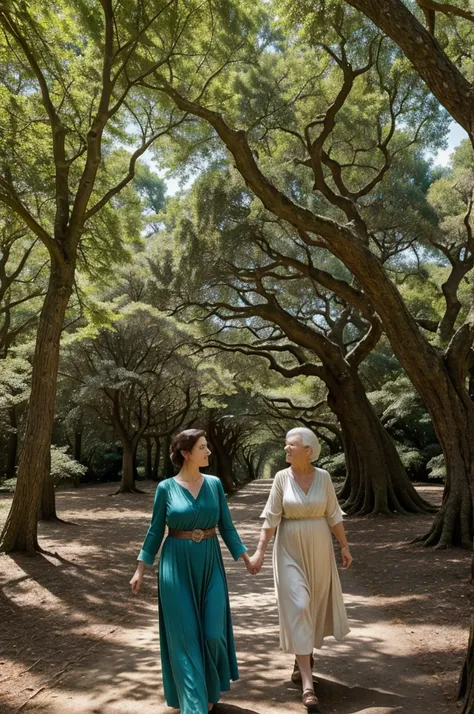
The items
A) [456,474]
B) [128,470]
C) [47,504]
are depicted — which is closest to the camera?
[456,474]

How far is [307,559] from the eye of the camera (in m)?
4.46

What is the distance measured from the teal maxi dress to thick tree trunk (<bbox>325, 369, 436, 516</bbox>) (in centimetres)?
1187

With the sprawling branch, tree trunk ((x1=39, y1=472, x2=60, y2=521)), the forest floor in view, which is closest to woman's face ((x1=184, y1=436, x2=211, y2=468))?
the forest floor

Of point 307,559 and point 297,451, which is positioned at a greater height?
point 297,451

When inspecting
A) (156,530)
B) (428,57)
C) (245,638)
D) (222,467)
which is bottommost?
(245,638)

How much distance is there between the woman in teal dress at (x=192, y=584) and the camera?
3738 millimetres

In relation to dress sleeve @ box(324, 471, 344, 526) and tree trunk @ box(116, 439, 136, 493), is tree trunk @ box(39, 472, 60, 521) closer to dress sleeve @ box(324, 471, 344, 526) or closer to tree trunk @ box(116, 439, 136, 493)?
dress sleeve @ box(324, 471, 344, 526)

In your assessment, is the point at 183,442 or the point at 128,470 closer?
the point at 183,442

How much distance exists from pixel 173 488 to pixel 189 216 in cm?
1586

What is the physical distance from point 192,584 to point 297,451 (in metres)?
1.22

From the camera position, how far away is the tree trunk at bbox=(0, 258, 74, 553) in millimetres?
9375

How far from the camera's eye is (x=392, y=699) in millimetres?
4059

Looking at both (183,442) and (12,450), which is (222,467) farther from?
(183,442)

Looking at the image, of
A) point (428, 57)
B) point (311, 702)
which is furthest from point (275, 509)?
point (428, 57)
